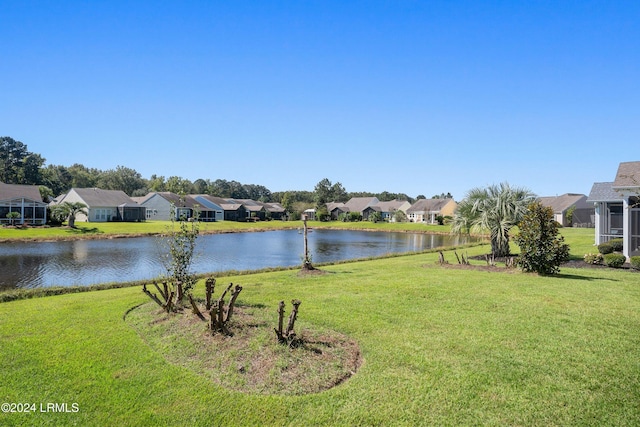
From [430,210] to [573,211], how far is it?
2594 centimetres

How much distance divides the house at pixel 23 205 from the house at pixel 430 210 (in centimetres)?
6054

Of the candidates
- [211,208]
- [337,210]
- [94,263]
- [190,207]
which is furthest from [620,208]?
[337,210]

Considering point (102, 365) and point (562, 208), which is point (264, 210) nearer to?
point (562, 208)

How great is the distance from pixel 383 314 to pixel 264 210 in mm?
78858

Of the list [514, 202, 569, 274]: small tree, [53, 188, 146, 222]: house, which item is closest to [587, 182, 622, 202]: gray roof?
[514, 202, 569, 274]: small tree

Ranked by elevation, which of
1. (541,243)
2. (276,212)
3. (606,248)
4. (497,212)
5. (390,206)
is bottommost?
(606,248)

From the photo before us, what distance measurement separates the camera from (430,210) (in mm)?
74750

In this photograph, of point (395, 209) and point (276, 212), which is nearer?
point (395, 209)

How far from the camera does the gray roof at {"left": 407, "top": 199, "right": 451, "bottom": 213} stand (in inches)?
2931

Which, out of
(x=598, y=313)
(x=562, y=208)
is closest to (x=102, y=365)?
(x=598, y=313)

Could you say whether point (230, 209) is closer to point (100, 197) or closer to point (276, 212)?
point (276, 212)

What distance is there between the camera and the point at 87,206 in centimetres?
5328

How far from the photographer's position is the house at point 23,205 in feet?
145

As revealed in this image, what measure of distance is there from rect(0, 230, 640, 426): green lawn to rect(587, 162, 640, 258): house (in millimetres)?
9165
